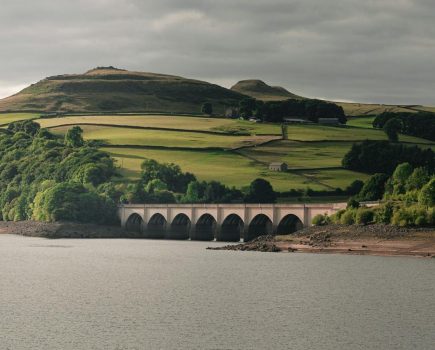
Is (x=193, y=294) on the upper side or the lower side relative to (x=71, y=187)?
lower

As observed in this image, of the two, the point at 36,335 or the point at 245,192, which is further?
the point at 245,192

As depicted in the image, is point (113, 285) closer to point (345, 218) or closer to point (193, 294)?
point (193, 294)

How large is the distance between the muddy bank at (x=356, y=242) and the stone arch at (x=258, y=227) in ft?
56.6

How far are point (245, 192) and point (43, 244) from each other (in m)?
50.5

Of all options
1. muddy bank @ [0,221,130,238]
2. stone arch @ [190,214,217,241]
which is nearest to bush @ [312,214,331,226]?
stone arch @ [190,214,217,241]

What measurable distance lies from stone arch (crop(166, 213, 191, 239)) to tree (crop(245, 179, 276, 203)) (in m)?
14.1

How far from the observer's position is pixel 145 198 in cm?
19912

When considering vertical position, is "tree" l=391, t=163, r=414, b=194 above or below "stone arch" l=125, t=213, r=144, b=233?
above

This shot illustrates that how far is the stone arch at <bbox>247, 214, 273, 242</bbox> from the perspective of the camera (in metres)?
164

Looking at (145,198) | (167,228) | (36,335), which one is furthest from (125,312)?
(145,198)

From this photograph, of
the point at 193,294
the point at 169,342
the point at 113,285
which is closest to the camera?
the point at 169,342

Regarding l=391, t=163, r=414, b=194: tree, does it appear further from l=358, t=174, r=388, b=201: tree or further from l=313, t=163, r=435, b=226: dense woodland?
l=358, t=174, r=388, b=201: tree

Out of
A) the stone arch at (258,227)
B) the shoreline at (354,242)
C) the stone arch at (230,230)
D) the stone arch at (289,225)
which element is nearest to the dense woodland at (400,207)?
the shoreline at (354,242)

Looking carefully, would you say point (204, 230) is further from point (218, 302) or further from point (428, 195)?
point (218, 302)
